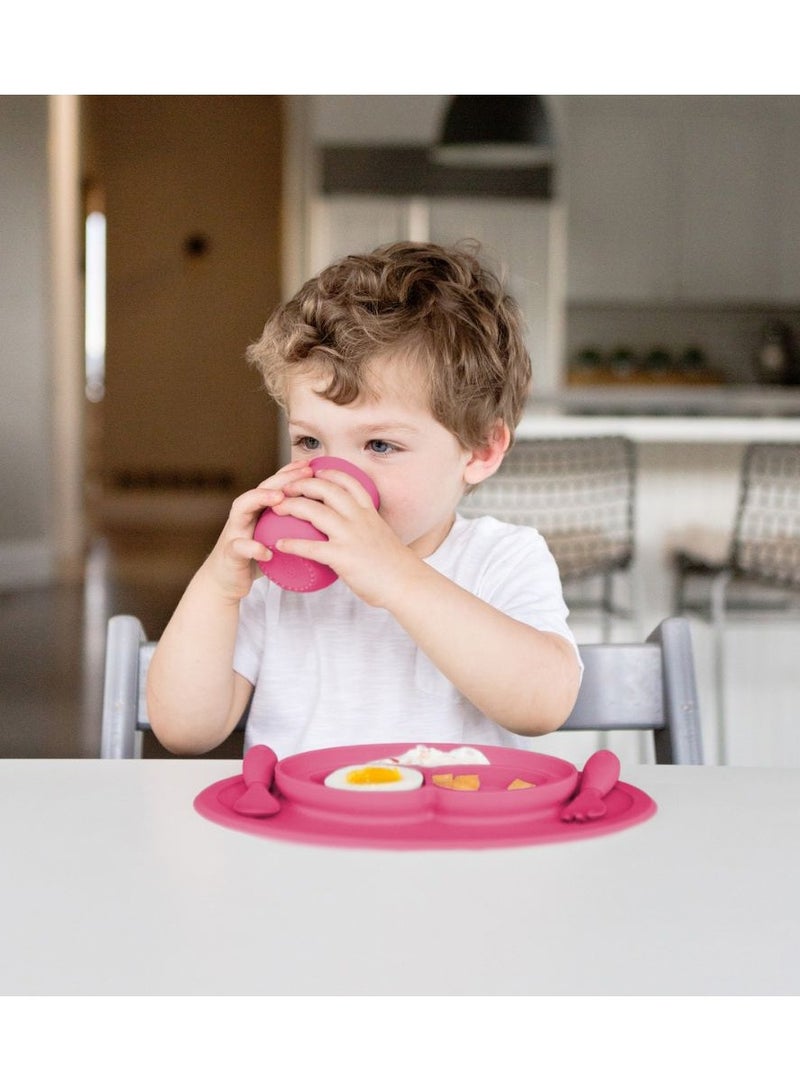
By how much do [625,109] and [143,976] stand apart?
6.51m

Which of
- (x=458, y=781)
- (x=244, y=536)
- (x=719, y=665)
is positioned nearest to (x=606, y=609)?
(x=719, y=665)

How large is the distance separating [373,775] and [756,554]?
2.37 meters

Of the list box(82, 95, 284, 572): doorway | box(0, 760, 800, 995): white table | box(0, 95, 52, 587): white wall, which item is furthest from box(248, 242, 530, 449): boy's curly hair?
box(82, 95, 284, 572): doorway

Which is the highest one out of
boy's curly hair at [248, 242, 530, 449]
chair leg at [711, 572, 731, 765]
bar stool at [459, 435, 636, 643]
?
boy's curly hair at [248, 242, 530, 449]

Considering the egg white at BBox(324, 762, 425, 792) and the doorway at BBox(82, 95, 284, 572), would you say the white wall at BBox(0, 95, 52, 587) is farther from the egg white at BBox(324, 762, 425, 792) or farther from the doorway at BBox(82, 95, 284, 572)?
the egg white at BBox(324, 762, 425, 792)

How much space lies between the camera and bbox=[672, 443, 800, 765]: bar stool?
9.68 feet

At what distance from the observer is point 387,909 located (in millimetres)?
549

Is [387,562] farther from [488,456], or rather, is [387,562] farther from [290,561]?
[488,456]

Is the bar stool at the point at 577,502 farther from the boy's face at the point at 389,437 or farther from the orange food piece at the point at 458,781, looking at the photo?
the orange food piece at the point at 458,781

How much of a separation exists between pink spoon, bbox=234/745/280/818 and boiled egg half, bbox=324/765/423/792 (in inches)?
1.4

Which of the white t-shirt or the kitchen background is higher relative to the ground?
the kitchen background
